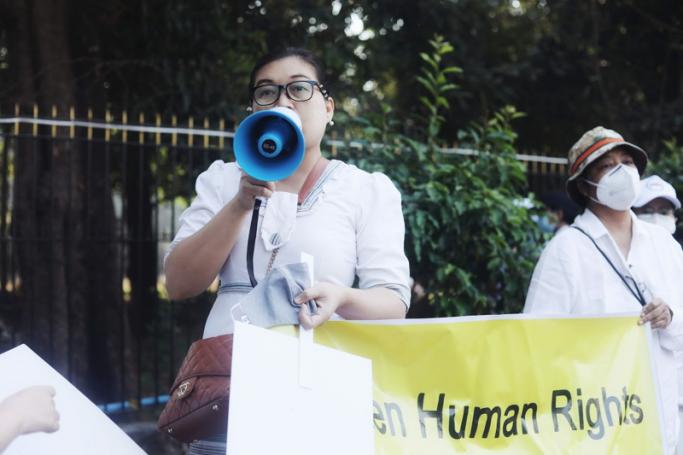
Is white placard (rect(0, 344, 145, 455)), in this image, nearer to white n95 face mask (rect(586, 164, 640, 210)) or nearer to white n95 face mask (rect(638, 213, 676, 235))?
white n95 face mask (rect(586, 164, 640, 210))

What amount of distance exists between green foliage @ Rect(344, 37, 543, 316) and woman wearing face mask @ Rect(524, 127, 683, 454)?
4.00 ft

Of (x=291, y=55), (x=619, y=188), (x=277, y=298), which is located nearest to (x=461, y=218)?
(x=619, y=188)

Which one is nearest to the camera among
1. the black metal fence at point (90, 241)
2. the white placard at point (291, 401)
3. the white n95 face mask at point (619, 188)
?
the white placard at point (291, 401)

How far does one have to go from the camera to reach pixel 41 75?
7965mm

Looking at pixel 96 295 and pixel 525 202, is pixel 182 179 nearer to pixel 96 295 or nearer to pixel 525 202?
pixel 96 295

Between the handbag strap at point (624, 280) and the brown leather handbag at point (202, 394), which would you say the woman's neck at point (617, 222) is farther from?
the brown leather handbag at point (202, 394)

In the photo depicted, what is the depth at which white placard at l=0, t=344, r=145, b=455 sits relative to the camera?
79.0 inches

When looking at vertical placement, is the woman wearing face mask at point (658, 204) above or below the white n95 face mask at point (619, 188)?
above

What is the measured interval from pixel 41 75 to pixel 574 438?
21.9 ft

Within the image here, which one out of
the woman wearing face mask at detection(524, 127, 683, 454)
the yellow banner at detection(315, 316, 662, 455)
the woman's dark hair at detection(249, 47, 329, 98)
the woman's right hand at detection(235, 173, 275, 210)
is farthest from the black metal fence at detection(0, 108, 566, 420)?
the woman's right hand at detection(235, 173, 275, 210)

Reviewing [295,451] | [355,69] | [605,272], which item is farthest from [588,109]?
[295,451]

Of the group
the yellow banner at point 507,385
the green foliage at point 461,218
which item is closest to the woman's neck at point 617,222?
the yellow banner at point 507,385

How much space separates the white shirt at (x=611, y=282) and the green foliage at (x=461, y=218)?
1.29 m

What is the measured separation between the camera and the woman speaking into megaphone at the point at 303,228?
227cm
